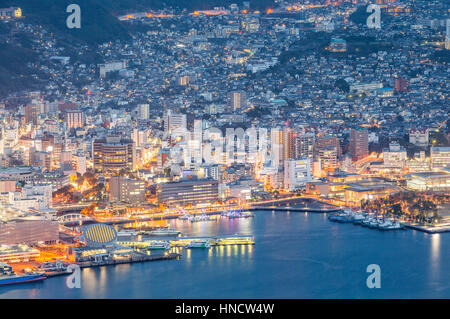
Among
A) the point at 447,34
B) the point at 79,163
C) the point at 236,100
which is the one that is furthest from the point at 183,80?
the point at 79,163

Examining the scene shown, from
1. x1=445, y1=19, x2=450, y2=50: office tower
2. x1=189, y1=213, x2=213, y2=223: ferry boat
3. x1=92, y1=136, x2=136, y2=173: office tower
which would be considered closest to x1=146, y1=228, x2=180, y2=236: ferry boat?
x1=189, y1=213, x2=213, y2=223: ferry boat

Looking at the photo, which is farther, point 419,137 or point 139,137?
point 419,137

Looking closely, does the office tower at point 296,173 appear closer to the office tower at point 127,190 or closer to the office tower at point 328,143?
the office tower at point 328,143

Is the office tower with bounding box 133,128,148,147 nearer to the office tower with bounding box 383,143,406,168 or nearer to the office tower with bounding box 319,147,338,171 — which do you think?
the office tower with bounding box 319,147,338,171

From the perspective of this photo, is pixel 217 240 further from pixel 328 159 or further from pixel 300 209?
pixel 328 159

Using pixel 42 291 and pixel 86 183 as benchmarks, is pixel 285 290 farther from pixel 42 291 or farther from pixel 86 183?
pixel 86 183

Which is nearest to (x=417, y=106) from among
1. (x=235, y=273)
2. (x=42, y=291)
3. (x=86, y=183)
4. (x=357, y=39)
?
(x=357, y=39)
